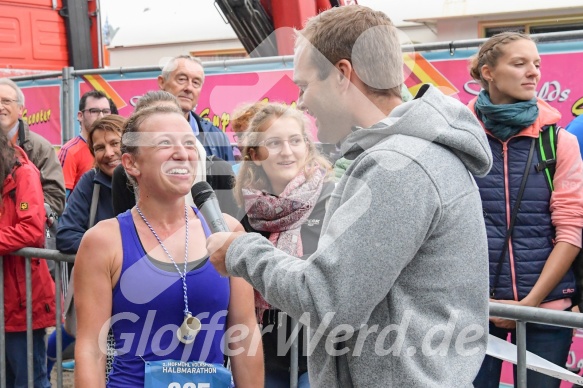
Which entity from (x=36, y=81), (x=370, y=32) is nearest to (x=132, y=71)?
(x=36, y=81)

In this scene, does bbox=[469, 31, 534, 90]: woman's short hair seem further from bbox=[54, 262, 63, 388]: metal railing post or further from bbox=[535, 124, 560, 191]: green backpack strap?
bbox=[54, 262, 63, 388]: metal railing post

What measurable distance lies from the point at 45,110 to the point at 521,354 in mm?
6368

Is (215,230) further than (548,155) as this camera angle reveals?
No

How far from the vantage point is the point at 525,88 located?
3424mm

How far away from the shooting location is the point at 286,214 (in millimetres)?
3291

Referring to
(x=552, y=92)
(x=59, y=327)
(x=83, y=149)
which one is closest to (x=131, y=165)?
(x=59, y=327)

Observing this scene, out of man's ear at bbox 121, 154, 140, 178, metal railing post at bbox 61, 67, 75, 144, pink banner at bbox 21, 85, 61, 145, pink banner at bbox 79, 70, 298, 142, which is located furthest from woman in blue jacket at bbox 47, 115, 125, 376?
pink banner at bbox 21, 85, 61, 145

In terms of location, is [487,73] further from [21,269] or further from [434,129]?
[21,269]

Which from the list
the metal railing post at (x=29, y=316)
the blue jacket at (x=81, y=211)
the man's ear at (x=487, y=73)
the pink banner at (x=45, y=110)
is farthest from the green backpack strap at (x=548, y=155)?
the pink banner at (x=45, y=110)

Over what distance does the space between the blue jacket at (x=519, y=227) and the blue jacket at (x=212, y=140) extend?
179 cm

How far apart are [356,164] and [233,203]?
7.02ft

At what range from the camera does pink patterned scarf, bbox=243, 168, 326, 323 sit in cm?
328

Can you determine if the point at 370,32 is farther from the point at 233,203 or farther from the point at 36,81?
the point at 36,81

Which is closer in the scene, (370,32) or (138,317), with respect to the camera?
(370,32)
